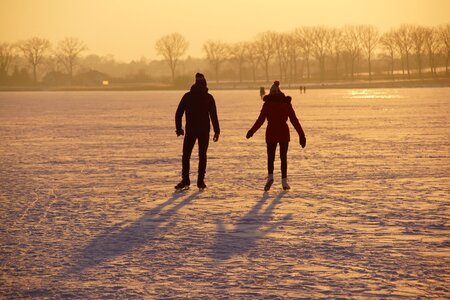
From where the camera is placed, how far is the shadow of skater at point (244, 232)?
264 inches

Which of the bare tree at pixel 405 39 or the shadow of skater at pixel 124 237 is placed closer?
the shadow of skater at pixel 124 237

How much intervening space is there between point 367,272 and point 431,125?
62.5ft

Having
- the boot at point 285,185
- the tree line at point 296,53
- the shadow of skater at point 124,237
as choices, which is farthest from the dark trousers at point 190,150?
the tree line at point 296,53

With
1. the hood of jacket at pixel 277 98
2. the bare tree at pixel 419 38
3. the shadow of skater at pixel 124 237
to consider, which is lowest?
the shadow of skater at pixel 124 237

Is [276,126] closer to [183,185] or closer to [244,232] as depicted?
[183,185]

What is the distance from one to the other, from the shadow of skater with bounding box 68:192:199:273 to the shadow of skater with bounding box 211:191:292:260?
0.67 m

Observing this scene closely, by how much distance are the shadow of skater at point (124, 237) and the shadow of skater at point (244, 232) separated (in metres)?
0.67

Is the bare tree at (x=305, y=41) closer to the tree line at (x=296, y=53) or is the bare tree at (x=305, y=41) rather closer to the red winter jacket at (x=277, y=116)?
the tree line at (x=296, y=53)

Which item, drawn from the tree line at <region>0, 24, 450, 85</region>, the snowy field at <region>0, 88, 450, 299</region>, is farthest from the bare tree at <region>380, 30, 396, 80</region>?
the snowy field at <region>0, 88, 450, 299</region>

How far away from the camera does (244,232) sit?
24.7 feet

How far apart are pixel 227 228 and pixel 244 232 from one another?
0.91ft

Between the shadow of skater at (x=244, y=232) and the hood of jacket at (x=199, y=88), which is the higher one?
the hood of jacket at (x=199, y=88)

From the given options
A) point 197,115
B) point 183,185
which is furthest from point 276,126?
point 183,185

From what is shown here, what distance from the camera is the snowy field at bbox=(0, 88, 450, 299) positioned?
18.3 ft
